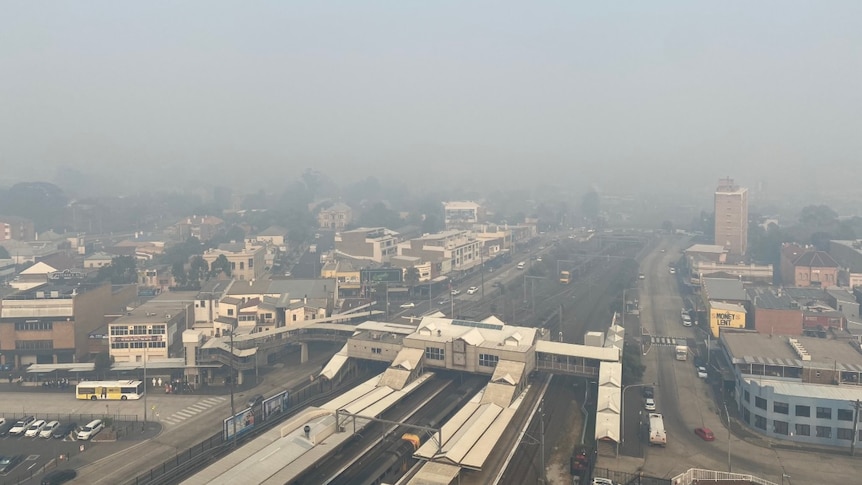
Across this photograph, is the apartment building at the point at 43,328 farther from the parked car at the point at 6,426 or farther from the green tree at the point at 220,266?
the green tree at the point at 220,266

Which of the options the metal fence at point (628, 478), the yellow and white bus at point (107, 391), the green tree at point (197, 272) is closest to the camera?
the metal fence at point (628, 478)

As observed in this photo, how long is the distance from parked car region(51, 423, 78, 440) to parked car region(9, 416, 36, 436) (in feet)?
3.83

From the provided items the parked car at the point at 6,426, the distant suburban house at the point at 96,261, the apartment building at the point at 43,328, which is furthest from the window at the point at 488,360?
the distant suburban house at the point at 96,261

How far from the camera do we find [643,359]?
96.1 ft

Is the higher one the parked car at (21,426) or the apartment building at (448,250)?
the apartment building at (448,250)

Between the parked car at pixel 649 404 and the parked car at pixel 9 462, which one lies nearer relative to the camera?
the parked car at pixel 9 462

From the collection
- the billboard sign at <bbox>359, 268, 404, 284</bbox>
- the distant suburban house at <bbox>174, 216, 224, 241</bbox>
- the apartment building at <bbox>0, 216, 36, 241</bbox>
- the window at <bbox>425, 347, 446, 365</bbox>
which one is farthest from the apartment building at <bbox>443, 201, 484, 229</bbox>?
the window at <bbox>425, 347, 446, 365</bbox>

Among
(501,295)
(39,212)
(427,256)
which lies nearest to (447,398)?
(501,295)

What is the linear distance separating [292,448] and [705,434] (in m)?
13.3

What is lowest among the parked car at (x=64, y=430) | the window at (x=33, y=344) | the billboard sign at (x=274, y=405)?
the parked car at (x=64, y=430)

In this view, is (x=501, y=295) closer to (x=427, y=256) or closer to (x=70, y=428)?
(x=427, y=256)

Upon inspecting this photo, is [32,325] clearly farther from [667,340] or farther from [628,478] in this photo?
[667,340]

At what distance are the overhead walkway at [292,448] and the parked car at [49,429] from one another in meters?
8.28

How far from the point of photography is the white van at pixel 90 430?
813 inches
